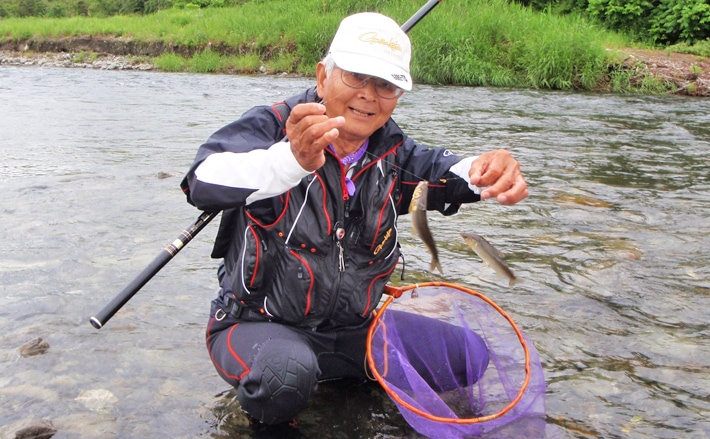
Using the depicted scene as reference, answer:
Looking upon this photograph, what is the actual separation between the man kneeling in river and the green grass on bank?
51.8 ft

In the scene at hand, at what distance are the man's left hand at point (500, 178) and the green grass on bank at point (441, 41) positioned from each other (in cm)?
1575

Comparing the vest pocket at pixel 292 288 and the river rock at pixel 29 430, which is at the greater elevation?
the vest pocket at pixel 292 288

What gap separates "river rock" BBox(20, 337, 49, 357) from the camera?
3.49 meters

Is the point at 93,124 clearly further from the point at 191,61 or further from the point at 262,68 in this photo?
the point at 191,61

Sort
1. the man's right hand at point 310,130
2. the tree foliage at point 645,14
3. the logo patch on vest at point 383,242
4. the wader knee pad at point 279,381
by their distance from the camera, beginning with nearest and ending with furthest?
the man's right hand at point 310,130 < the wader knee pad at point 279,381 < the logo patch on vest at point 383,242 < the tree foliage at point 645,14

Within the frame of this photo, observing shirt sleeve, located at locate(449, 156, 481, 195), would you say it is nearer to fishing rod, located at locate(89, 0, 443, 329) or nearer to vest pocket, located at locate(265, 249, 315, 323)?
vest pocket, located at locate(265, 249, 315, 323)

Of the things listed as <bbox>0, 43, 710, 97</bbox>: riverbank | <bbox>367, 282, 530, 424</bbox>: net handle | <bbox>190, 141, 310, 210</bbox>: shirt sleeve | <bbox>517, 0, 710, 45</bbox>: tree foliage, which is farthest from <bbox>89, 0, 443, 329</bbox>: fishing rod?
<bbox>517, 0, 710, 45</bbox>: tree foliage

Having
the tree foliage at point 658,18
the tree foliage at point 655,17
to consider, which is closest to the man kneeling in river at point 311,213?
the tree foliage at point 655,17

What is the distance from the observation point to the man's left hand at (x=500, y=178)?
8.96 ft

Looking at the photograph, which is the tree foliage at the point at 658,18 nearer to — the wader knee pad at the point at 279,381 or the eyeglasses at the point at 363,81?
the eyeglasses at the point at 363,81

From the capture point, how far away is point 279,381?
262cm

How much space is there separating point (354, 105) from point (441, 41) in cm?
1717

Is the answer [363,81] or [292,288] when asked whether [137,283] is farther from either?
[363,81]

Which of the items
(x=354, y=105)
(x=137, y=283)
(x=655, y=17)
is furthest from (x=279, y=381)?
(x=655, y=17)
